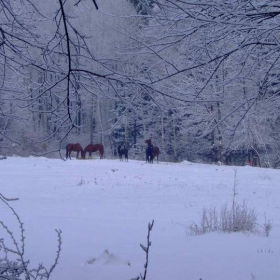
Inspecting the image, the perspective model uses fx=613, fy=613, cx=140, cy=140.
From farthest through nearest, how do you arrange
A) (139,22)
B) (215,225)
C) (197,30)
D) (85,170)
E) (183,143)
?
(183,143), (85,170), (215,225), (139,22), (197,30)

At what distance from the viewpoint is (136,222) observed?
9477 mm

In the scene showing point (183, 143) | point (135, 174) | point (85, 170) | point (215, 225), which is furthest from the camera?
point (183, 143)

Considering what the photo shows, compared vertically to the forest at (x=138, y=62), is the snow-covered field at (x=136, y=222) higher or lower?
lower

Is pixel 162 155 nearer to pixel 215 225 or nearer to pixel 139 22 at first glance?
pixel 215 225

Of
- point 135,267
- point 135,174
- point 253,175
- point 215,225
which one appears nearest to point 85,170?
point 135,174

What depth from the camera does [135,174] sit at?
1991cm

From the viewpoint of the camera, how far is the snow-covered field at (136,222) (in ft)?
19.4

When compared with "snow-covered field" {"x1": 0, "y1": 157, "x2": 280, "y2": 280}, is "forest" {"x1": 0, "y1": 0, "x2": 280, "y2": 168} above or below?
above

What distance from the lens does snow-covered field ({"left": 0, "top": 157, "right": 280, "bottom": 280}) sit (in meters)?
5.93

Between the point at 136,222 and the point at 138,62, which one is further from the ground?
the point at 138,62

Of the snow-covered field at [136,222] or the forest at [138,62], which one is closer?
the forest at [138,62]

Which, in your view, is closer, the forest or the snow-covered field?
the forest

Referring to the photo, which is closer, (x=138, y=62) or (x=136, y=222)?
(x=138, y=62)

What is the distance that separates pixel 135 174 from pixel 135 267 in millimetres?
13985
